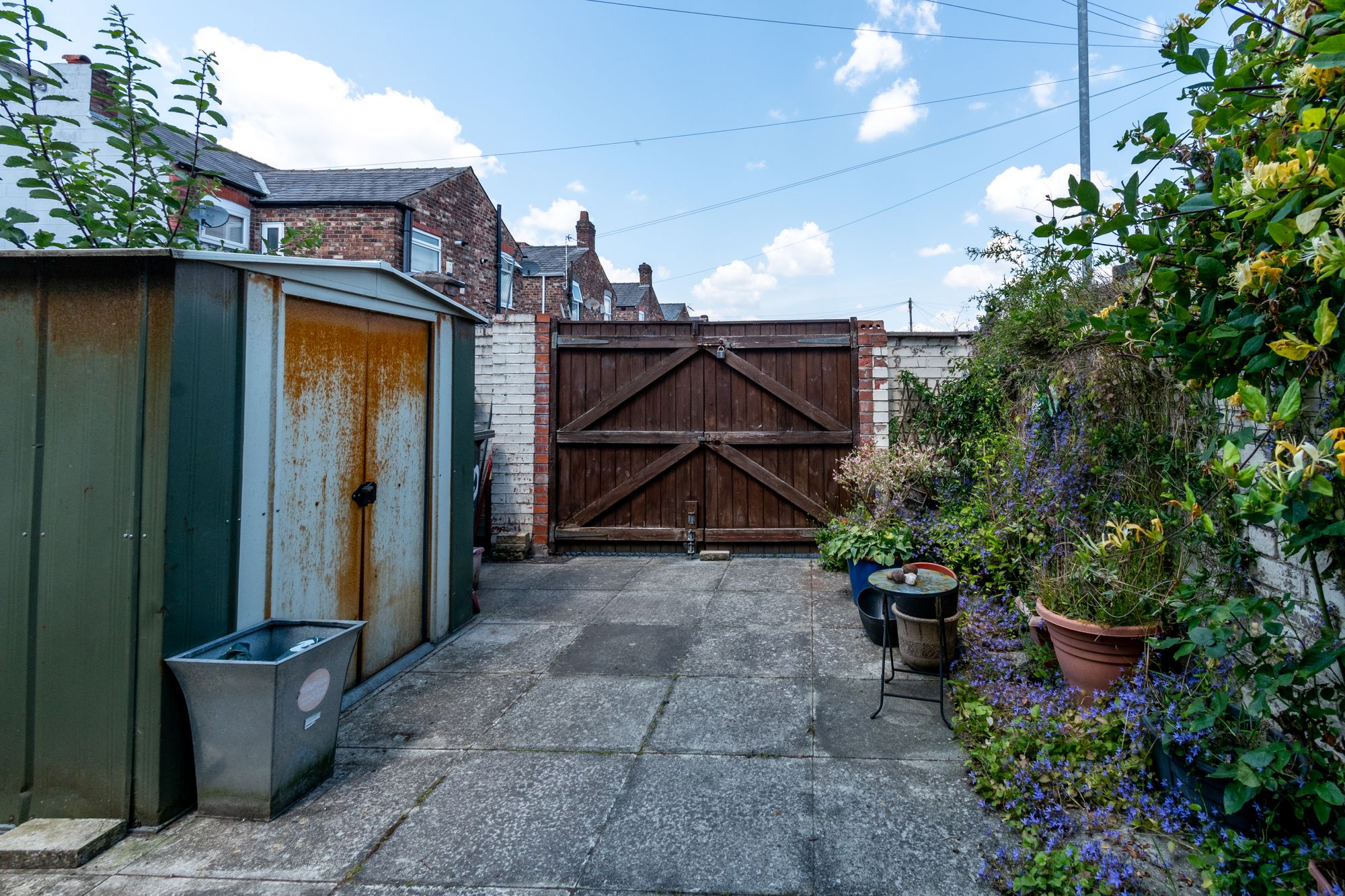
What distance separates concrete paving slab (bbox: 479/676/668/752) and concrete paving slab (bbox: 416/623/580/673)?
0.35 m

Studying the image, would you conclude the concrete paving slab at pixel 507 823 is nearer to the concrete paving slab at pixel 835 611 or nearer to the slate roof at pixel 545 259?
the concrete paving slab at pixel 835 611

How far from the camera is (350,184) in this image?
15.1 meters

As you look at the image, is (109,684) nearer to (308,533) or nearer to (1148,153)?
(308,533)

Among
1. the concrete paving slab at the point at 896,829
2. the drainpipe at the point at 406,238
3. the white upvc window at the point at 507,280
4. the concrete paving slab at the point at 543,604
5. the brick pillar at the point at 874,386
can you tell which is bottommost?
the concrete paving slab at the point at 896,829

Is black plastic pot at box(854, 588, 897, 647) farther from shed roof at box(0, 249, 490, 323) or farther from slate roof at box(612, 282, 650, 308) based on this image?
slate roof at box(612, 282, 650, 308)

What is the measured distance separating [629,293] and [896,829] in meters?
30.2

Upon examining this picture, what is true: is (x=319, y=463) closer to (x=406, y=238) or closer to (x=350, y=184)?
(x=406, y=238)

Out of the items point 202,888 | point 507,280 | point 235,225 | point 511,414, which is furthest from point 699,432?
point 507,280

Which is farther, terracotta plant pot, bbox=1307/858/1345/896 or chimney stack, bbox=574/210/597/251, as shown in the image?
chimney stack, bbox=574/210/597/251

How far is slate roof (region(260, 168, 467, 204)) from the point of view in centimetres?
1386

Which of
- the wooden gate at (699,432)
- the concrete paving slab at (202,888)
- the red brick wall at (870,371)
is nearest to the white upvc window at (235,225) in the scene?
the wooden gate at (699,432)

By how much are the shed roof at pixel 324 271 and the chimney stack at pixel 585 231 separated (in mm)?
22072

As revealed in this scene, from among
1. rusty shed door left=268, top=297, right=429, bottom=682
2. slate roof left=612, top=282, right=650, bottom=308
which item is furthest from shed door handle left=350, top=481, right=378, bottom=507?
slate roof left=612, top=282, right=650, bottom=308

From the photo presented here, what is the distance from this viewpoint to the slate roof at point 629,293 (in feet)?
98.7
